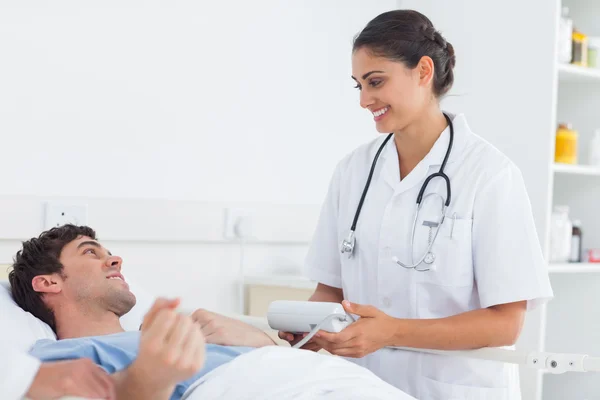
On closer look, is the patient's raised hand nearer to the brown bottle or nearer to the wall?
the wall

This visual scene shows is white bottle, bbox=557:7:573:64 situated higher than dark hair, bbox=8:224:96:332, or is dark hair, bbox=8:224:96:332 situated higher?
white bottle, bbox=557:7:573:64

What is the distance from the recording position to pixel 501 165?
1.68 metres

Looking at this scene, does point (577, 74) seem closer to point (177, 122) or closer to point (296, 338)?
point (177, 122)

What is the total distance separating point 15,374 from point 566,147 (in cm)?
218

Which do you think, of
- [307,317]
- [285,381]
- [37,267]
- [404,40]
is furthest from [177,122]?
[285,381]

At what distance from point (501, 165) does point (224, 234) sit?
1.03 meters

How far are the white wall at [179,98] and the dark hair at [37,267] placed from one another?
0.31 metres

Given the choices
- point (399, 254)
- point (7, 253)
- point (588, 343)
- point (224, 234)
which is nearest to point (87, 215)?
point (7, 253)

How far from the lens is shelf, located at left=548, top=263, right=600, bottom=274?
2.70 m

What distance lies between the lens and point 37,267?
1.80 m

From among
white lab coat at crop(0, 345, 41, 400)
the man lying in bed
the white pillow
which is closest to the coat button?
the man lying in bed

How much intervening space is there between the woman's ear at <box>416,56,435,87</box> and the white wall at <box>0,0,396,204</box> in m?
0.88

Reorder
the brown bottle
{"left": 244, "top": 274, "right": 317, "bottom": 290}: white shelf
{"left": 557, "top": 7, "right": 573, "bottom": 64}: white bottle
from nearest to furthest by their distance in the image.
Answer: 1. {"left": 244, "top": 274, "right": 317, "bottom": 290}: white shelf
2. {"left": 557, "top": 7, "right": 573, "bottom": 64}: white bottle
3. the brown bottle

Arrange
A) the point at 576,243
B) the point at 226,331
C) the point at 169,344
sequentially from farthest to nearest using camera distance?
the point at 576,243 → the point at 226,331 → the point at 169,344
